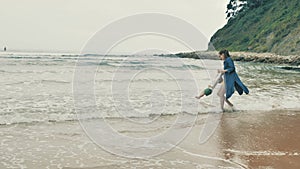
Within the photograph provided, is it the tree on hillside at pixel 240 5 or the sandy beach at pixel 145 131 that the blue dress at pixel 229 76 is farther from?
the tree on hillside at pixel 240 5

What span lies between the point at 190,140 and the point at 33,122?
3.33 metres

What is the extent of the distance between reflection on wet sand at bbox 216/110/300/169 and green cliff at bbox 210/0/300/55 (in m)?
40.5

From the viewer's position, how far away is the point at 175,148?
18.2 feet

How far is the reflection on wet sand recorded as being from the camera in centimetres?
487

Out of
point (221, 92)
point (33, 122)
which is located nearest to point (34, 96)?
point (33, 122)

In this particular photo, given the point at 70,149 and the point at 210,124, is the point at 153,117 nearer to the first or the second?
the point at 210,124

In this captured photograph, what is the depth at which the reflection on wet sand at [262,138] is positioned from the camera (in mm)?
4871

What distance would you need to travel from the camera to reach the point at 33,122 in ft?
23.5

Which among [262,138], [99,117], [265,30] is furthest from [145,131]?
[265,30]

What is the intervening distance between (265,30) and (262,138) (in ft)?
186

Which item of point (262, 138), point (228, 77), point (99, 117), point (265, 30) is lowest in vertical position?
point (262, 138)

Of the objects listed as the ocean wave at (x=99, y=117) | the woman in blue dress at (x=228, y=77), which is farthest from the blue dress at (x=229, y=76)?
the ocean wave at (x=99, y=117)

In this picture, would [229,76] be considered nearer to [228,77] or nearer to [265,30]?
[228,77]

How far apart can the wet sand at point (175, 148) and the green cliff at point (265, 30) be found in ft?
138
